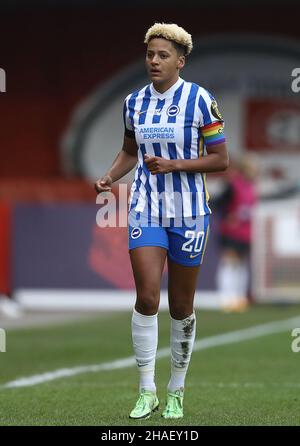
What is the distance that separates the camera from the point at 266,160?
79.3 feet

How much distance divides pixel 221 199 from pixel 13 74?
306 inches

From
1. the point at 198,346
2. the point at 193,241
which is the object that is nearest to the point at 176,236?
the point at 193,241

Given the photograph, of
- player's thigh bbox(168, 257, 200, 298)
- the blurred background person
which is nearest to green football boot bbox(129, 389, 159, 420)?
player's thigh bbox(168, 257, 200, 298)

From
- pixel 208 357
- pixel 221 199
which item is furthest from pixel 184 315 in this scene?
pixel 221 199

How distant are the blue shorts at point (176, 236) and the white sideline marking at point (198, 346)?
2577 mm

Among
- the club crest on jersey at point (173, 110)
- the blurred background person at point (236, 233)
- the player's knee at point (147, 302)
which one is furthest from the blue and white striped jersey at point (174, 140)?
the blurred background person at point (236, 233)

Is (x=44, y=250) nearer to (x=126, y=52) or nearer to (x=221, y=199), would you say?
(x=221, y=199)

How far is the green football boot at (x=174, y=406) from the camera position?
7.33m

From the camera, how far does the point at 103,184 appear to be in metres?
7.48

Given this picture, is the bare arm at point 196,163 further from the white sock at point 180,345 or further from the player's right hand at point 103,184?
the white sock at point 180,345

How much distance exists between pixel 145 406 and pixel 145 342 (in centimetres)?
38

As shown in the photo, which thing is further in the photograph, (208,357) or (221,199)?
(221,199)

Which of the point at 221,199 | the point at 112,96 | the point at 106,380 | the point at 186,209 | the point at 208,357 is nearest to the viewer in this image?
the point at 186,209

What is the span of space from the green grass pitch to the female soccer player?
1.48ft
